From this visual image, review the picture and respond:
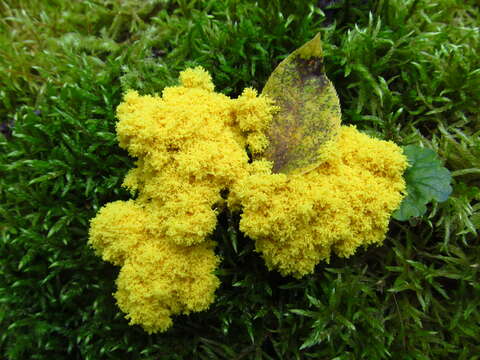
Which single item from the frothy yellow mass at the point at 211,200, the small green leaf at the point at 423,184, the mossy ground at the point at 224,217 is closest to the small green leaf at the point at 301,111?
the frothy yellow mass at the point at 211,200

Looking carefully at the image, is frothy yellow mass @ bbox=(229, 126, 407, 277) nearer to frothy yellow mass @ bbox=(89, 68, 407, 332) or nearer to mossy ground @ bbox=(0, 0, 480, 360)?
frothy yellow mass @ bbox=(89, 68, 407, 332)

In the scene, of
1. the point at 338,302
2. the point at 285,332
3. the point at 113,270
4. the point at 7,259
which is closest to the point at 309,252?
the point at 338,302

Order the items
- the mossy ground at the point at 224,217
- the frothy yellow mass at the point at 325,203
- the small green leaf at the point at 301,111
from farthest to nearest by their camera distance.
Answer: the mossy ground at the point at 224,217 → the small green leaf at the point at 301,111 → the frothy yellow mass at the point at 325,203

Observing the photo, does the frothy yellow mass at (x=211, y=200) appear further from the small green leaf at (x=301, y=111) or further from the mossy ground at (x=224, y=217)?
the mossy ground at (x=224, y=217)

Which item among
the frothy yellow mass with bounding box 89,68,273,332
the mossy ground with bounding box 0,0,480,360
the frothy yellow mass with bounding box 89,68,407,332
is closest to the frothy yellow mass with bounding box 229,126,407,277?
the frothy yellow mass with bounding box 89,68,407,332

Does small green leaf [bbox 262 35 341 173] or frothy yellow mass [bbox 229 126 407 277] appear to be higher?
small green leaf [bbox 262 35 341 173]

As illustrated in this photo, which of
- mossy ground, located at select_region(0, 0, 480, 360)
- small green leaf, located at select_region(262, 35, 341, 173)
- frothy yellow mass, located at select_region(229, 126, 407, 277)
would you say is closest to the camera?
frothy yellow mass, located at select_region(229, 126, 407, 277)
